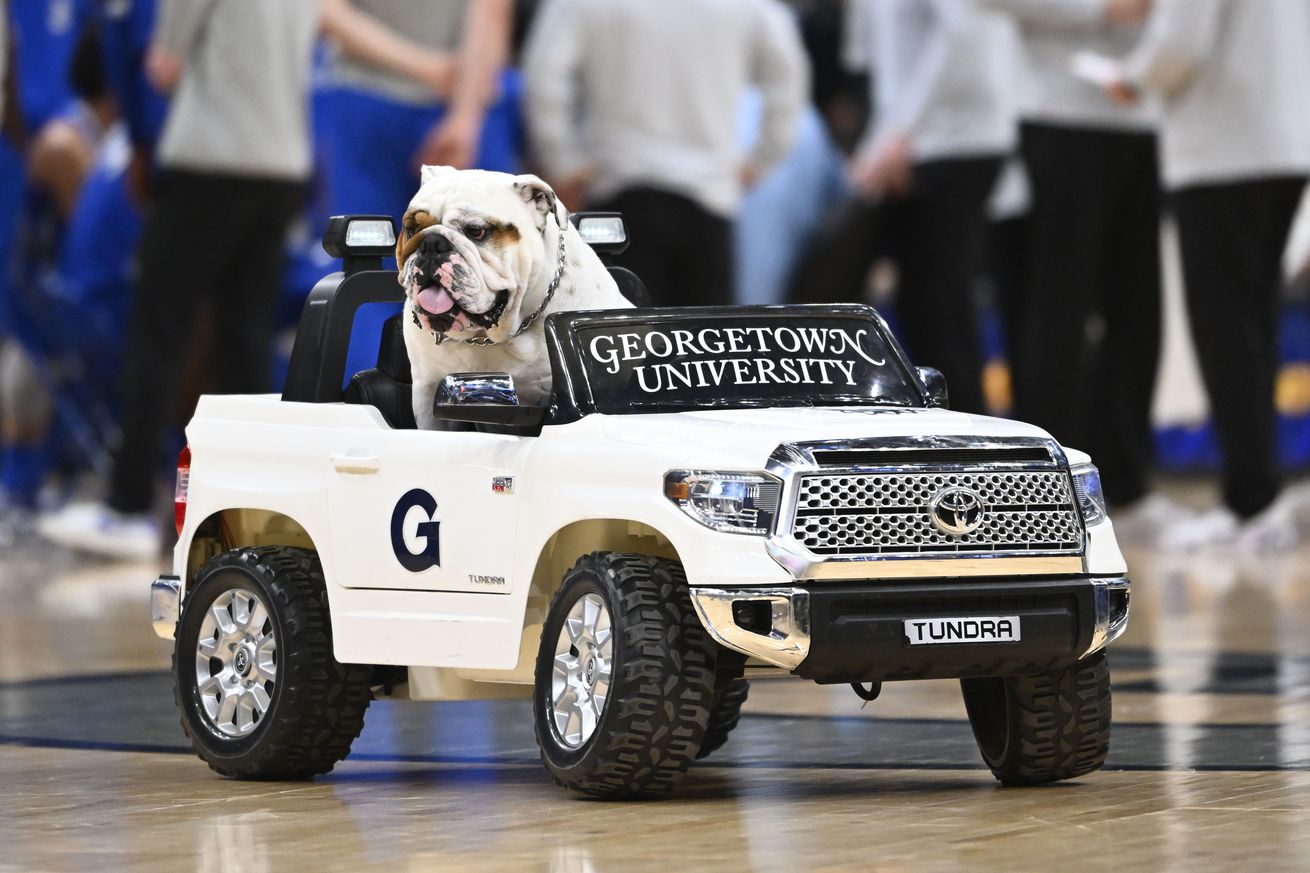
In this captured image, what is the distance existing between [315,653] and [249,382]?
726cm

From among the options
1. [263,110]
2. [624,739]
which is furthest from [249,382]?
[624,739]

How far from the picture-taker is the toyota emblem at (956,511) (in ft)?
20.8

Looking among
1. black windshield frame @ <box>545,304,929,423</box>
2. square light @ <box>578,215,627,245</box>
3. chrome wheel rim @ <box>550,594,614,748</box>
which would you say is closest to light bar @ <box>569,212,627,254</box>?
square light @ <box>578,215,627,245</box>

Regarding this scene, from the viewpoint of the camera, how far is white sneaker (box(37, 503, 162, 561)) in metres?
15.6

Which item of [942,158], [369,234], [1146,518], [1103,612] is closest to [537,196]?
[369,234]

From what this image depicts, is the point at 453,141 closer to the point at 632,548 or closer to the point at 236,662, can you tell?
Result: the point at 236,662

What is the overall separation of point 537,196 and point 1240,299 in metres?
7.43

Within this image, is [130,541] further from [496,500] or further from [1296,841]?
[1296,841]

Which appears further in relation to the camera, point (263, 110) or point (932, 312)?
point (932, 312)

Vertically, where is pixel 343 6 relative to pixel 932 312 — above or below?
above

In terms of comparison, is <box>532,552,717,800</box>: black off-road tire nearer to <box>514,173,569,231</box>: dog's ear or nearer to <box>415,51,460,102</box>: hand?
<box>514,173,569,231</box>: dog's ear

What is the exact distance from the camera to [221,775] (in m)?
7.33

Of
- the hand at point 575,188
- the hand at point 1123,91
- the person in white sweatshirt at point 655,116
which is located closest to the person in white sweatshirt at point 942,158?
the person in white sweatshirt at point 655,116

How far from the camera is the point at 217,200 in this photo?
14055 millimetres
